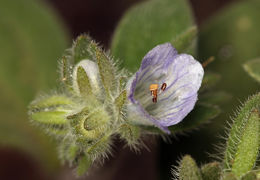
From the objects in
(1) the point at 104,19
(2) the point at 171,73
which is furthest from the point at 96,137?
(1) the point at 104,19

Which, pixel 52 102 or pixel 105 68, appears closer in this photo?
pixel 105 68

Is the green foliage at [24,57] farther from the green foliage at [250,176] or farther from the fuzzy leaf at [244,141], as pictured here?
the green foliage at [250,176]

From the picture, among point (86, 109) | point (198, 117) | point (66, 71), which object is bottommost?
point (198, 117)

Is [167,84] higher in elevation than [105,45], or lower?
lower

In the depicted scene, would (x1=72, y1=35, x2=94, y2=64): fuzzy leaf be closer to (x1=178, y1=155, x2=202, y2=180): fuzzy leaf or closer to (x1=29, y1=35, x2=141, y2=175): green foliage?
(x1=29, y1=35, x2=141, y2=175): green foliage

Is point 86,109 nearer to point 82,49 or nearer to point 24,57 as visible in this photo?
point 82,49

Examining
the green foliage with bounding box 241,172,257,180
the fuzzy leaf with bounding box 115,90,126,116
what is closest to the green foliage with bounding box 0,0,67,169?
the fuzzy leaf with bounding box 115,90,126,116

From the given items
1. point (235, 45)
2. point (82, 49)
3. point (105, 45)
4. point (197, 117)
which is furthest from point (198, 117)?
point (105, 45)

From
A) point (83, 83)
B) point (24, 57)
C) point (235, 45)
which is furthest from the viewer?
point (24, 57)
